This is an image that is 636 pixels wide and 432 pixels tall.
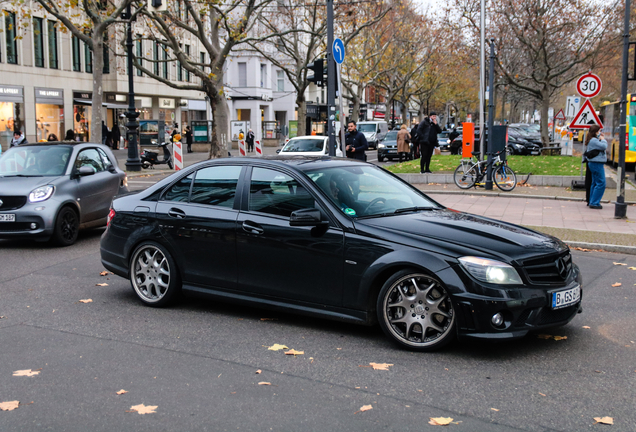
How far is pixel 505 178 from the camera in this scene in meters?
18.6

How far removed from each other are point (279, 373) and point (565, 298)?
2274 millimetres

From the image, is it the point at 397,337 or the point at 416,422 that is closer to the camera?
the point at 416,422

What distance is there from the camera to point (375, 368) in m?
4.87

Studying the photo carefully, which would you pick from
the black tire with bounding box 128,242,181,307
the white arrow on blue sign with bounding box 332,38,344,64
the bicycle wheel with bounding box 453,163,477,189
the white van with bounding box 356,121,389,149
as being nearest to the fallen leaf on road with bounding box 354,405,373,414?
the black tire with bounding box 128,242,181,307

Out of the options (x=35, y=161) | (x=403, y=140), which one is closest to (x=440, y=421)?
(x=35, y=161)

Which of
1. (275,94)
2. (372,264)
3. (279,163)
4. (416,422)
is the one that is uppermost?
(275,94)

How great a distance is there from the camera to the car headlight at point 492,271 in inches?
195

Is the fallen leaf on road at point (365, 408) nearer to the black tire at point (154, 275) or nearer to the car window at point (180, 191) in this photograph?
the black tire at point (154, 275)

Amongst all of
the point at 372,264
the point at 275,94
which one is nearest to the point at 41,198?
the point at 372,264

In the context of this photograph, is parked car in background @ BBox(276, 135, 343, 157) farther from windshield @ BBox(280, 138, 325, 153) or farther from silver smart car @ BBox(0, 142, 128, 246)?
silver smart car @ BBox(0, 142, 128, 246)

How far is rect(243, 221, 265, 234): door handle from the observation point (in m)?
5.95

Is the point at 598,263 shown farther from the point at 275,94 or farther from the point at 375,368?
the point at 275,94

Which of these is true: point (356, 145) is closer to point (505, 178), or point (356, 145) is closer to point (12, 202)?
point (505, 178)

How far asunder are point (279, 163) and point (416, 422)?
9.75 feet
